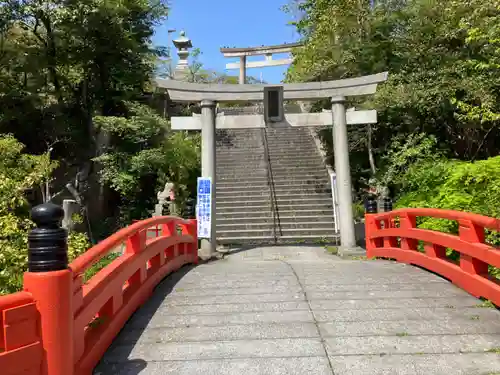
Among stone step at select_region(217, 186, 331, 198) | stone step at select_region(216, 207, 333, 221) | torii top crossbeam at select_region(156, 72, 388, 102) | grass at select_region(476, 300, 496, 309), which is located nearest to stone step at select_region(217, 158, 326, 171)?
stone step at select_region(217, 186, 331, 198)

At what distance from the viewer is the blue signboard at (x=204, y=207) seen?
350 inches

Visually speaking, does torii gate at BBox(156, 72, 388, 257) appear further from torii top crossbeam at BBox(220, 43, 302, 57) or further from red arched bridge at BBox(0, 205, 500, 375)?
torii top crossbeam at BBox(220, 43, 302, 57)

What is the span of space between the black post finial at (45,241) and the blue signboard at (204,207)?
260 inches

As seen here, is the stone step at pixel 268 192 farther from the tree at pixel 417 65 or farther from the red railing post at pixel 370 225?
the red railing post at pixel 370 225

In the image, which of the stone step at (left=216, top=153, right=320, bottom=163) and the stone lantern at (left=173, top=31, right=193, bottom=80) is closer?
the stone step at (left=216, top=153, right=320, bottom=163)

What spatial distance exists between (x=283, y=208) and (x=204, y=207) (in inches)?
170

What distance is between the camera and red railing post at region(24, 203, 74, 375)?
221cm

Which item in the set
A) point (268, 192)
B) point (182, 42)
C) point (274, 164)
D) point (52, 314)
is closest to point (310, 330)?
point (52, 314)

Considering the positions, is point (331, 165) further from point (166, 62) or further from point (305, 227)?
point (166, 62)

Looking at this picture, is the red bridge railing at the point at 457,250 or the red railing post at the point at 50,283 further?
the red bridge railing at the point at 457,250

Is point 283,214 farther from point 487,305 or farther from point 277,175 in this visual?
point 487,305

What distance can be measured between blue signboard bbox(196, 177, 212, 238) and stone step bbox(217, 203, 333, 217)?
11.4ft

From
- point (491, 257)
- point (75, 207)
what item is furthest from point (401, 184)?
point (75, 207)

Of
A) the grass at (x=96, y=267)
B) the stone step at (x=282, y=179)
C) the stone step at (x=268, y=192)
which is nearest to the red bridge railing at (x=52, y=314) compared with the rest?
the grass at (x=96, y=267)
